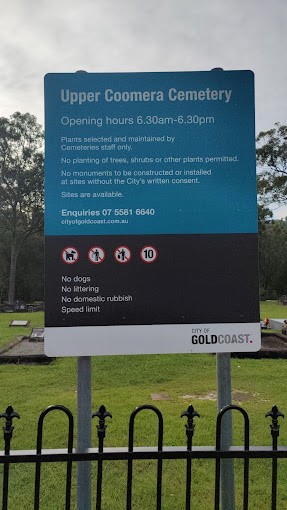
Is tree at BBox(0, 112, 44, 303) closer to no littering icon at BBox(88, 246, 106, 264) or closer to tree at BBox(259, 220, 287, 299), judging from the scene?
tree at BBox(259, 220, 287, 299)

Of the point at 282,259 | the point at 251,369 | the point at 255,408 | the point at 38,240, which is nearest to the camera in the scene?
the point at 255,408

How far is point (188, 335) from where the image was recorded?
238cm

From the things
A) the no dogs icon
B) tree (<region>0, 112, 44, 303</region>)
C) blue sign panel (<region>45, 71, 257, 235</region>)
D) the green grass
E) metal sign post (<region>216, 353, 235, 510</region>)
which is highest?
tree (<region>0, 112, 44, 303</region>)

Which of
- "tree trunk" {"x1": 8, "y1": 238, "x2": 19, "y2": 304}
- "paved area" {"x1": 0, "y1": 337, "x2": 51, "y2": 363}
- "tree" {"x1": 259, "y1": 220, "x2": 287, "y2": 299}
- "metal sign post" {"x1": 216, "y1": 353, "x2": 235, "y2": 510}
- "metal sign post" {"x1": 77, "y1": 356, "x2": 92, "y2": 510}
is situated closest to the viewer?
"metal sign post" {"x1": 77, "y1": 356, "x2": 92, "y2": 510}

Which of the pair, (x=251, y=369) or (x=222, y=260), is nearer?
(x=222, y=260)

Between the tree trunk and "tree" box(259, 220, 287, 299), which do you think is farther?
"tree" box(259, 220, 287, 299)

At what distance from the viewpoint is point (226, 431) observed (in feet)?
8.04

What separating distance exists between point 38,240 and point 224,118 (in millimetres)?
41774

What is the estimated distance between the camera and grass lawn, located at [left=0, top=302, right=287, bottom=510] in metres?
3.70

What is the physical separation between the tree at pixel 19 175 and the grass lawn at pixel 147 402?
89.7 ft

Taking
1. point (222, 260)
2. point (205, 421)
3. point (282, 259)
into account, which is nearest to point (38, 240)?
point (282, 259)

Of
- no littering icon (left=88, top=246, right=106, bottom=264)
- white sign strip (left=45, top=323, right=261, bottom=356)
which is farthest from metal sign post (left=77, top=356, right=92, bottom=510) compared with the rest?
no littering icon (left=88, top=246, right=106, bottom=264)

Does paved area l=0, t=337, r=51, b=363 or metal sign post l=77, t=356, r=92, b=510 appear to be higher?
metal sign post l=77, t=356, r=92, b=510

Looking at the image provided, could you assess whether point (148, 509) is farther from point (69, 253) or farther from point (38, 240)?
point (38, 240)
